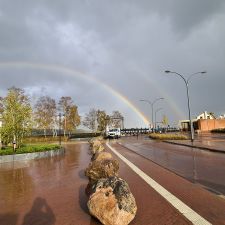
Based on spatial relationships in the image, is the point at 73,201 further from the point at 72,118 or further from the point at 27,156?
the point at 72,118

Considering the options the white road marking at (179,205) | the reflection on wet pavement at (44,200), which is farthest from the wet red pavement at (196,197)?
the reflection on wet pavement at (44,200)

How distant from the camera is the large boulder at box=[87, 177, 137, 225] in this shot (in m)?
6.01

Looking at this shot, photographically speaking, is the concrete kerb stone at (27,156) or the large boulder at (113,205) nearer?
the large boulder at (113,205)

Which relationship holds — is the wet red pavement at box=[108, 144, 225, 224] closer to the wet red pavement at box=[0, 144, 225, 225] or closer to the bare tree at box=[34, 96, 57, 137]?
the wet red pavement at box=[0, 144, 225, 225]

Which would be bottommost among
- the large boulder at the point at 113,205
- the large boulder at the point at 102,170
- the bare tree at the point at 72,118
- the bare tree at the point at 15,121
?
the large boulder at the point at 113,205

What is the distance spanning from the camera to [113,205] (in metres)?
6.07

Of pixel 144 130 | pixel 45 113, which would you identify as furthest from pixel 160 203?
pixel 144 130

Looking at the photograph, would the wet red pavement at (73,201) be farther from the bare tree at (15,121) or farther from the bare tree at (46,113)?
the bare tree at (46,113)

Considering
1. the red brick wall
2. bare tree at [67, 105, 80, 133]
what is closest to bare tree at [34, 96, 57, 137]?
bare tree at [67, 105, 80, 133]

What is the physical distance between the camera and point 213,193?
28.9 feet

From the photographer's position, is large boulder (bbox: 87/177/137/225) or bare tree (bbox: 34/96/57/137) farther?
bare tree (bbox: 34/96/57/137)

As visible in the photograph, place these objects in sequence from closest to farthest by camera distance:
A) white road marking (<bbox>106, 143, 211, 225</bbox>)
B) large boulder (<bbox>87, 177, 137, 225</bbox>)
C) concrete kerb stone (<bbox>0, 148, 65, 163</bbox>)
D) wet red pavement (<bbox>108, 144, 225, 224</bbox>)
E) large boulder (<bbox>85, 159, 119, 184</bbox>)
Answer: large boulder (<bbox>87, 177, 137, 225</bbox>)
white road marking (<bbox>106, 143, 211, 225</bbox>)
wet red pavement (<bbox>108, 144, 225, 224</bbox>)
large boulder (<bbox>85, 159, 119, 184</bbox>)
concrete kerb stone (<bbox>0, 148, 65, 163</bbox>)

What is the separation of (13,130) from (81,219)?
21116mm

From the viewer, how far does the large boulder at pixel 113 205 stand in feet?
19.7
